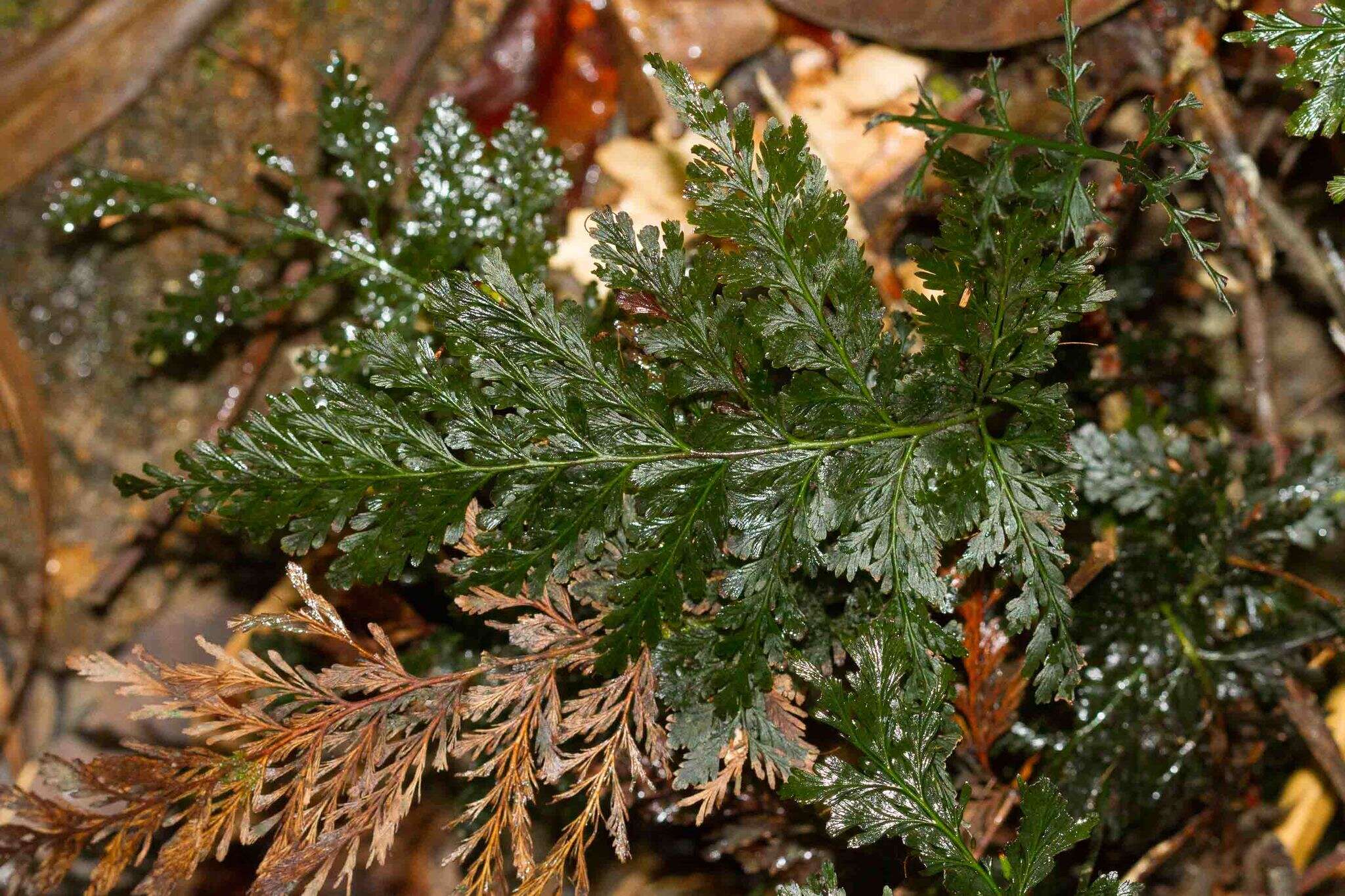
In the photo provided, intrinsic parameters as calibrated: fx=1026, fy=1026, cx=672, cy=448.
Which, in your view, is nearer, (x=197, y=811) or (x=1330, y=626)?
(x=197, y=811)

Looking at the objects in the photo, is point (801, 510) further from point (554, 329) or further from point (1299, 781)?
point (1299, 781)

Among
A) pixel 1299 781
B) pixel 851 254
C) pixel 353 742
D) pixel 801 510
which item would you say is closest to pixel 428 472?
pixel 353 742

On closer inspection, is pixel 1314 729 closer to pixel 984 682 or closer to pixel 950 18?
pixel 984 682

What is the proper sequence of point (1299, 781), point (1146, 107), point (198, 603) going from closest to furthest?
point (1146, 107) < point (1299, 781) < point (198, 603)

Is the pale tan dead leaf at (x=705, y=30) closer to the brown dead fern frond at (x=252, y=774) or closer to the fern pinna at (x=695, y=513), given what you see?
the fern pinna at (x=695, y=513)

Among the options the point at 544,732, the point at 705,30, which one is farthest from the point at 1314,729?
the point at 705,30

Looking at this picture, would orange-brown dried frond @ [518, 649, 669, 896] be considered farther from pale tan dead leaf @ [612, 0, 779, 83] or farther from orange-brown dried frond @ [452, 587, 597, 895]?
pale tan dead leaf @ [612, 0, 779, 83]

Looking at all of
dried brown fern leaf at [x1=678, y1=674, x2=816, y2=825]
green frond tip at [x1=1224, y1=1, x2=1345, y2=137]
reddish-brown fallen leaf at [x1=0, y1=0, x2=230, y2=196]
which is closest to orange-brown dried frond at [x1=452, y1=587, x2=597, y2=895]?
dried brown fern leaf at [x1=678, y1=674, x2=816, y2=825]
